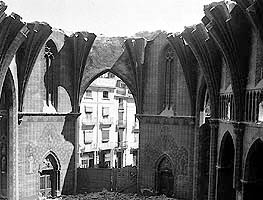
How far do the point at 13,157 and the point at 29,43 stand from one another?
20.8 ft

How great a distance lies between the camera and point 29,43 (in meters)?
18.2

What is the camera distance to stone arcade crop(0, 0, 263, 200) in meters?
13.6

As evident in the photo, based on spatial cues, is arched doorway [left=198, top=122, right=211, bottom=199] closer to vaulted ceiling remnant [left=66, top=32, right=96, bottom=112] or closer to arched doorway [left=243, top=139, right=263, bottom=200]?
arched doorway [left=243, top=139, right=263, bottom=200]

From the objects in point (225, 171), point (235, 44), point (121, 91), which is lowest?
point (225, 171)

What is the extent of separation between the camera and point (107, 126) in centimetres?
3541

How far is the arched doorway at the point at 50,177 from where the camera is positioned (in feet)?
67.5

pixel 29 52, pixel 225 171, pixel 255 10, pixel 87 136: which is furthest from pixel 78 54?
pixel 87 136

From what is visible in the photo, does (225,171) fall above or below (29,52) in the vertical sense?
below

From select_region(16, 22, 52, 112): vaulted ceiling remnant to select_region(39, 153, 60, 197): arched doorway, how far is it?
4.10 meters

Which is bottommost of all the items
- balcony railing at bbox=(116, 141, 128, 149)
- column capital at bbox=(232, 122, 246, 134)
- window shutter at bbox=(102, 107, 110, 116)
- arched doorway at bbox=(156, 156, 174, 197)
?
balcony railing at bbox=(116, 141, 128, 149)

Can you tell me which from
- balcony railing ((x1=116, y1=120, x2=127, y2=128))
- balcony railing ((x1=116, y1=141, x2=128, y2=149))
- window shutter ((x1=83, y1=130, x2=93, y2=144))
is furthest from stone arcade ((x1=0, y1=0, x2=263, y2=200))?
balcony railing ((x1=116, y1=120, x2=127, y2=128))

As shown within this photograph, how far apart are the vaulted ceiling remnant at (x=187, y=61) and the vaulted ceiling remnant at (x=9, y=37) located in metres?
8.38

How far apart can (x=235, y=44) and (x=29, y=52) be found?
1101 cm

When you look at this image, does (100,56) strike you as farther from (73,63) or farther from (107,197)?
(107,197)
